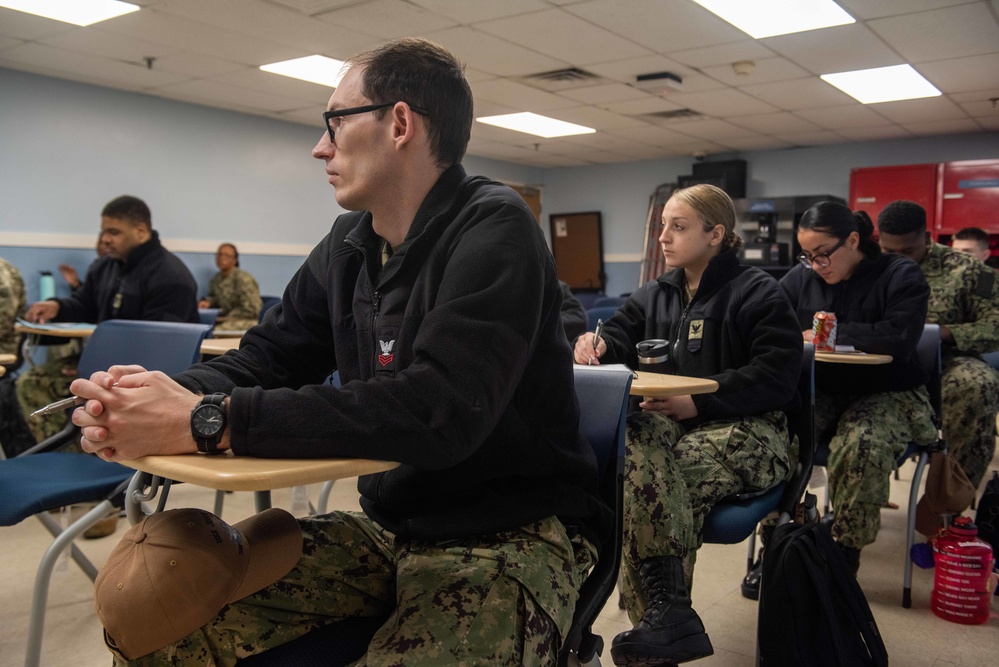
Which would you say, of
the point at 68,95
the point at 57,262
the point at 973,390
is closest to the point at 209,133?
the point at 68,95

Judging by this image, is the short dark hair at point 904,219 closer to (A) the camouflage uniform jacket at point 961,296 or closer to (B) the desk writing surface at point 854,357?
(A) the camouflage uniform jacket at point 961,296

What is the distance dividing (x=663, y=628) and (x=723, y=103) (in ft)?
21.3

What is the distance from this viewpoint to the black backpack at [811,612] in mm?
1889

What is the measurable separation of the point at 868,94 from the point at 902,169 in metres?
2.34

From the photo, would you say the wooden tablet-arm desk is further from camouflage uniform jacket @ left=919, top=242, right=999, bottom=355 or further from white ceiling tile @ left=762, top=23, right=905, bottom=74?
white ceiling tile @ left=762, top=23, right=905, bottom=74

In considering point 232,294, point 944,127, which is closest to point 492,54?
point 232,294

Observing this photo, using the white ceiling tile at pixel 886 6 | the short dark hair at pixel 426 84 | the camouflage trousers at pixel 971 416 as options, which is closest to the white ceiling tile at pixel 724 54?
the white ceiling tile at pixel 886 6

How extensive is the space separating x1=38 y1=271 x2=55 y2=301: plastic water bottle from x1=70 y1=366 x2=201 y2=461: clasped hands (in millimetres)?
6418

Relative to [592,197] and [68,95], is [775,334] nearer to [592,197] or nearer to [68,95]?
[68,95]

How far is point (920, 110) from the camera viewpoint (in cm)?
761

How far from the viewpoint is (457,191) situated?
1329 mm

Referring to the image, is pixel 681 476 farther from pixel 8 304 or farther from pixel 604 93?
pixel 604 93

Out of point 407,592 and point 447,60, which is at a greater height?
point 447,60

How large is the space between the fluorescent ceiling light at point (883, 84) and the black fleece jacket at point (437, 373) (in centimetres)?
591
